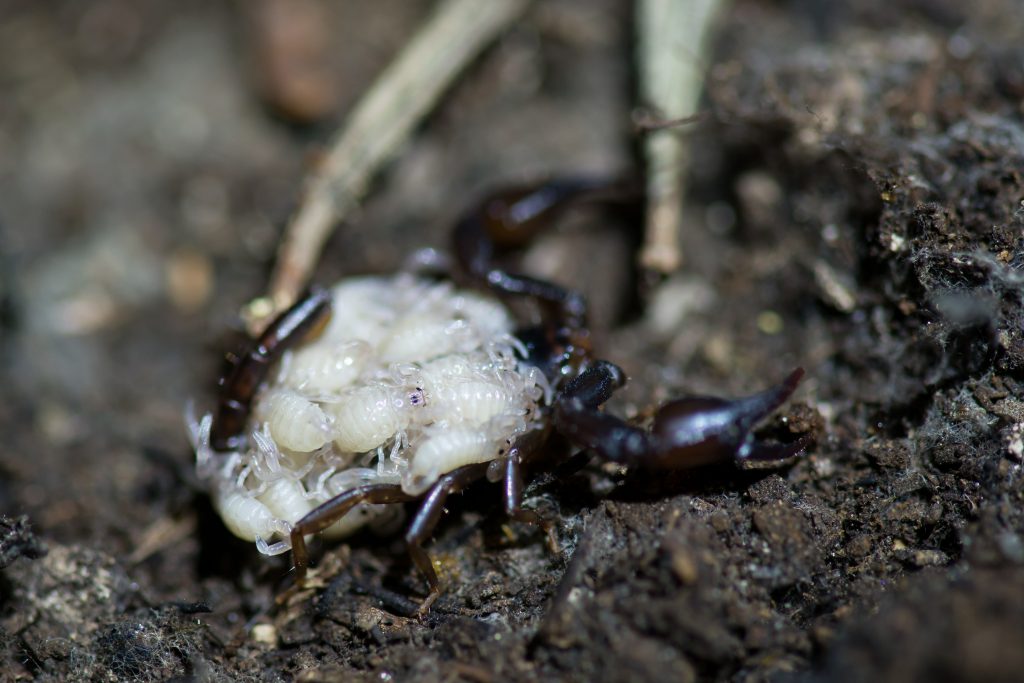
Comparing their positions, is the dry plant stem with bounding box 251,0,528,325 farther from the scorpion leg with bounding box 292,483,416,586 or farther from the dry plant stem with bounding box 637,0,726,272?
the scorpion leg with bounding box 292,483,416,586

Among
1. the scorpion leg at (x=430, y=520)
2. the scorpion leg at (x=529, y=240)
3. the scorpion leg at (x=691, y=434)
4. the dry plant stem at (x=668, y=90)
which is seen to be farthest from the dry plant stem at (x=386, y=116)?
the scorpion leg at (x=691, y=434)

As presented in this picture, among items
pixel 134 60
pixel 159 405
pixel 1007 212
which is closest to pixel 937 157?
pixel 1007 212

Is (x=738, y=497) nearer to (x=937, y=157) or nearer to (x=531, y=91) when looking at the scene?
(x=937, y=157)

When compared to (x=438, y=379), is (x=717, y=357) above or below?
below

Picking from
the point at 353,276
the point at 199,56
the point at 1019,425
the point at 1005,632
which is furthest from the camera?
the point at 199,56

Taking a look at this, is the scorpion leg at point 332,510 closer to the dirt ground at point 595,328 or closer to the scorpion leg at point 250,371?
the dirt ground at point 595,328

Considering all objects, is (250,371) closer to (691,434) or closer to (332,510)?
(332,510)

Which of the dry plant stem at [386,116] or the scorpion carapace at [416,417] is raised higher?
the dry plant stem at [386,116]
